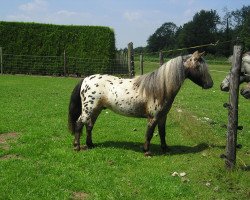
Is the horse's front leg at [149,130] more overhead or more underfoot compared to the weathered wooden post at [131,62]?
more underfoot

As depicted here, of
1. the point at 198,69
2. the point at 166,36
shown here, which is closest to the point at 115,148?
the point at 198,69

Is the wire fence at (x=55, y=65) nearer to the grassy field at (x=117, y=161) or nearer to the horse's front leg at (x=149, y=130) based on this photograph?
the grassy field at (x=117, y=161)

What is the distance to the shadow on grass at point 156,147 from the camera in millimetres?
8129

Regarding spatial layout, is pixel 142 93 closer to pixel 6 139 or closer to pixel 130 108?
pixel 130 108

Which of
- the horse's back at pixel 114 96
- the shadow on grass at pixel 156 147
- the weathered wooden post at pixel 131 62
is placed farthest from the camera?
the weathered wooden post at pixel 131 62

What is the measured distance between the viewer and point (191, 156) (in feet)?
25.4

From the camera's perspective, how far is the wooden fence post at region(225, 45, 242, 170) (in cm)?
632

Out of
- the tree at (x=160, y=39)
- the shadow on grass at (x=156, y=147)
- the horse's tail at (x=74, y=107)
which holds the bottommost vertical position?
the shadow on grass at (x=156, y=147)

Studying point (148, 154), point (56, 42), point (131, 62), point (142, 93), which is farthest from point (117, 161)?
point (56, 42)

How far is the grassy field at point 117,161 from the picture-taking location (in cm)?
583

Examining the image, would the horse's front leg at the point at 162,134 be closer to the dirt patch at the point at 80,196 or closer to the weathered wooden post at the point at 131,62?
the dirt patch at the point at 80,196

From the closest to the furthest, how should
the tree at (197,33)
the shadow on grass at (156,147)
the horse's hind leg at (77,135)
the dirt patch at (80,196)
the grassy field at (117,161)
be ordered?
the dirt patch at (80,196) → the grassy field at (117,161) → the horse's hind leg at (77,135) → the shadow on grass at (156,147) → the tree at (197,33)

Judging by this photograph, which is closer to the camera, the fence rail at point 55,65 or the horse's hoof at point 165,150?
the horse's hoof at point 165,150

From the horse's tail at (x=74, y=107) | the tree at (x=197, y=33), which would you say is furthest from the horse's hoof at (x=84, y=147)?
the tree at (x=197, y=33)
